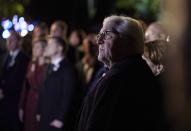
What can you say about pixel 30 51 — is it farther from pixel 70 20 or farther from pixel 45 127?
pixel 70 20

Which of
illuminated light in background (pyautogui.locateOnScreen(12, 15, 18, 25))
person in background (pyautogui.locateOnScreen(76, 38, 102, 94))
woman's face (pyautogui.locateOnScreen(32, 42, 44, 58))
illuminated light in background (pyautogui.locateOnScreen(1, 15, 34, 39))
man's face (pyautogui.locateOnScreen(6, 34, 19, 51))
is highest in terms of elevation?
woman's face (pyautogui.locateOnScreen(32, 42, 44, 58))

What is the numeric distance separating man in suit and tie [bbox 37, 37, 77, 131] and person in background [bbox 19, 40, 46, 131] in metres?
0.42

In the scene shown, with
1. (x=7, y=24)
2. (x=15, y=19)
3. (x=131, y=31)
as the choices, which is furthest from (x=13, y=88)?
(x=15, y=19)

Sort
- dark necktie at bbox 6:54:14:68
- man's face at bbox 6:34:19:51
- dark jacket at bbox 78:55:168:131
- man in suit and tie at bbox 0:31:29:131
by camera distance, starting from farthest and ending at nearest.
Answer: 1. man's face at bbox 6:34:19:51
2. dark necktie at bbox 6:54:14:68
3. man in suit and tie at bbox 0:31:29:131
4. dark jacket at bbox 78:55:168:131

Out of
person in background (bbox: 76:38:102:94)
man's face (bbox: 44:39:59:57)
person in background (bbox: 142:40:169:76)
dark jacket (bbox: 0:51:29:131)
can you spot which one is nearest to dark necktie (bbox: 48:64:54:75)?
man's face (bbox: 44:39:59:57)

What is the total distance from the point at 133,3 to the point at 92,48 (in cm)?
1083

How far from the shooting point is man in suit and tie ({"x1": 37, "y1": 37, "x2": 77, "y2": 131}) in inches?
283

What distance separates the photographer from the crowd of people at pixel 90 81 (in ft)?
11.1

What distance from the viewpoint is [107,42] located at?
12.2ft

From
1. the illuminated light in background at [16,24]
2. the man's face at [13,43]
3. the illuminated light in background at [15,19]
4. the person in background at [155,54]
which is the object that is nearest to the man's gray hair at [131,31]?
the person in background at [155,54]

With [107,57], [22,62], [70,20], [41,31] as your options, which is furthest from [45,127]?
[70,20]

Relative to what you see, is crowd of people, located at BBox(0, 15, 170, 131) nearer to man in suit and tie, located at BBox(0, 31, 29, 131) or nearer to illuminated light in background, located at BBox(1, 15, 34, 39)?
man in suit and tie, located at BBox(0, 31, 29, 131)

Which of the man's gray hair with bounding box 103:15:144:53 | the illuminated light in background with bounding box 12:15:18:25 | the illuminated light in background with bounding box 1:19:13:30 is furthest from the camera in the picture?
the illuminated light in background with bounding box 12:15:18:25

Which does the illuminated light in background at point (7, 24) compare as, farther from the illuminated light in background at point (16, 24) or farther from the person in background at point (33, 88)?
the person in background at point (33, 88)
